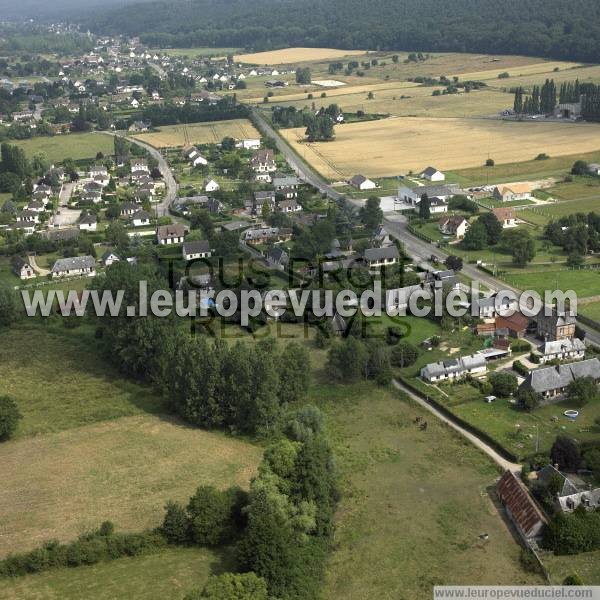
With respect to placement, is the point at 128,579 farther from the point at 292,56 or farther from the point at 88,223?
the point at 292,56

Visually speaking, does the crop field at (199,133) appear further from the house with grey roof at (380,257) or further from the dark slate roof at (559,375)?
the dark slate roof at (559,375)

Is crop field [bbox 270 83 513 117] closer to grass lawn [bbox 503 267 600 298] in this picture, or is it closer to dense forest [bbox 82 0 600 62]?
dense forest [bbox 82 0 600 62]

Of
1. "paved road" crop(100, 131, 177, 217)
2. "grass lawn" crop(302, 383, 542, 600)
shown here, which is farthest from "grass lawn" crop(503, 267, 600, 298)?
"paved road" crop(100, 131, 177, 217)

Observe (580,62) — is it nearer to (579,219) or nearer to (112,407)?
(579,219)

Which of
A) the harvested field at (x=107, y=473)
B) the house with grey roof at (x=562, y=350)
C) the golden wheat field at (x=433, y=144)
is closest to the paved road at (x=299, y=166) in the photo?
the golden wheat field at (x=433, y=144)

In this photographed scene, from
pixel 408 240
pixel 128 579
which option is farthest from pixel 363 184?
pixel 128 579

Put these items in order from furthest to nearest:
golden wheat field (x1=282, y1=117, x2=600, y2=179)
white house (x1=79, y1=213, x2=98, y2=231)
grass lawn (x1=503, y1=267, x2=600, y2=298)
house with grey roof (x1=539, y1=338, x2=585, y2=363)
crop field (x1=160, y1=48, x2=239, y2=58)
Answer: crop field (x1=160, y1=48, x2=239, y2=58) → golden wheat field (x1=282, y1=117, x2=600, y2=179) → white house (x1=79, y1=213, x2=98, y2=231) → grass lawn (x1=503, y1=267, x2=600, y2=298) → house with grey roof (x1=539, y1=338, x2=585, y2=363)
